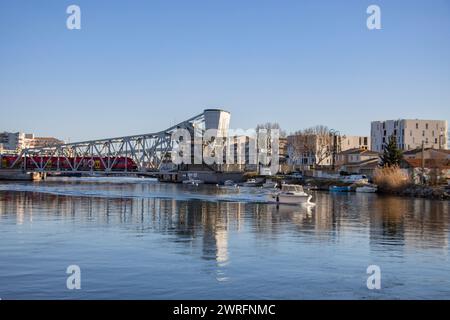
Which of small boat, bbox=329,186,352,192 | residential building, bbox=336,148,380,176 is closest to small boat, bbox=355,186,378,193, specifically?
small boat, bbox=329,186,352,192

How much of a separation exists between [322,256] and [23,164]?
500ft

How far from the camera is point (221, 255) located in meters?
28.6

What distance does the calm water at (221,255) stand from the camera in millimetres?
21172

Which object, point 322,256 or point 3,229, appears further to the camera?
point 3,229

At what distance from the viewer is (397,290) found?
21.8 metres

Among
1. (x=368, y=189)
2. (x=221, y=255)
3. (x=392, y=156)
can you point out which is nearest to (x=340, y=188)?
(x=368, y=189)

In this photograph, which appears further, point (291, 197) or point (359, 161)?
point (359, 161)

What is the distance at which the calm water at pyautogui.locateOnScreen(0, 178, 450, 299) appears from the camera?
21172mm

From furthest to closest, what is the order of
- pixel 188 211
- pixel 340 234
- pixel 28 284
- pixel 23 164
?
pixel 23 164, pixel 188 211, pixel 340 234, pixel 28 284

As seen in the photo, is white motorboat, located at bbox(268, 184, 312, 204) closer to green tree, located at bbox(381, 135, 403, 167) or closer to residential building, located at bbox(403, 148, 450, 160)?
green tree, located at bbox(381, 135, 403, 167)

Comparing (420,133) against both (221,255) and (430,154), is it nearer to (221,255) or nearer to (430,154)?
(430,154)

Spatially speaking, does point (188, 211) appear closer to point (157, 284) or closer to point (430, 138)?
point (157, 284)

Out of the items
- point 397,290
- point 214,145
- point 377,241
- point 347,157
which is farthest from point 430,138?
point 397,290

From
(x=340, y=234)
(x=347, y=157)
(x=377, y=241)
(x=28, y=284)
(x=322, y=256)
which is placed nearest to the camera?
(x=28, y=284)
